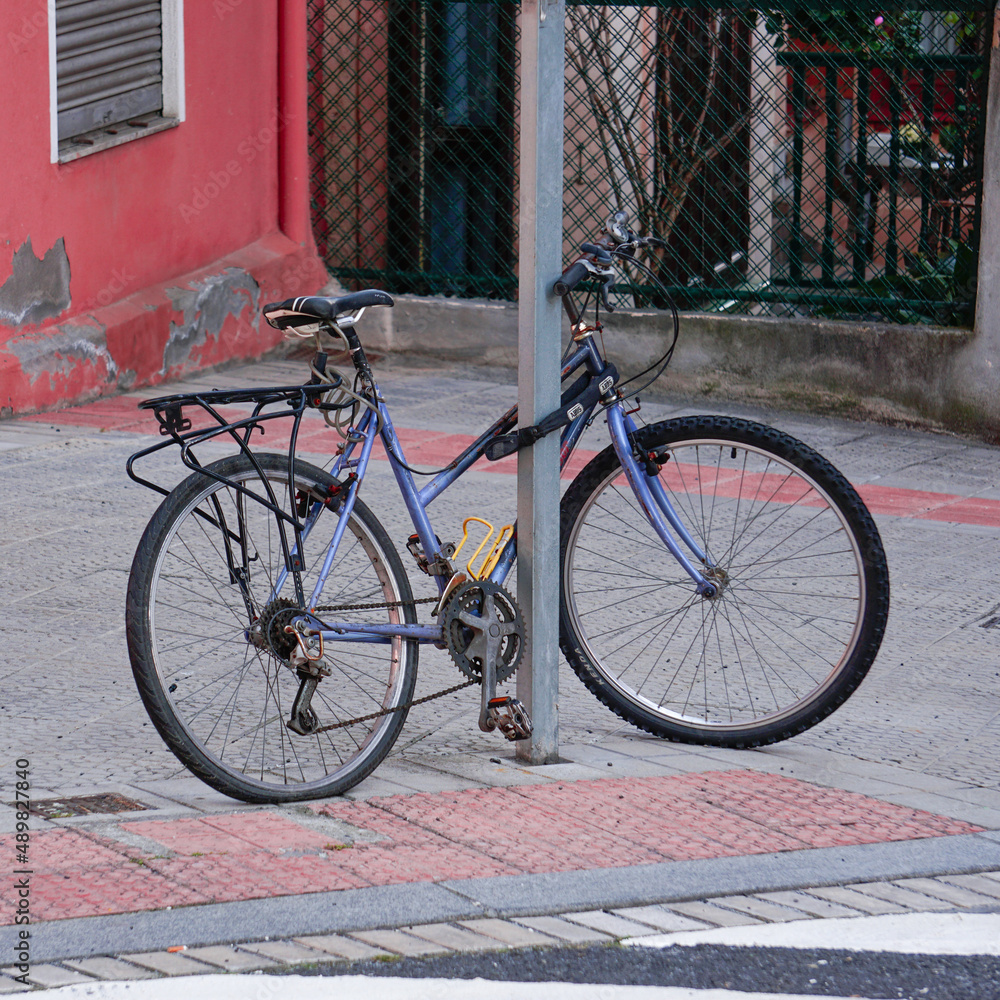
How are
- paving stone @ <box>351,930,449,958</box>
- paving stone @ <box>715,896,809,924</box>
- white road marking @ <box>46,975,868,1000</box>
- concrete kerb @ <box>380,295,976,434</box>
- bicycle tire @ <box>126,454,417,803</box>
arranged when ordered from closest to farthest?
1. white road marking @ <box>46,975,868,1000</box>
2. paving stone @ <box>351,930,449,958</box>
3. paving stone @ <box>715,896,809,924</box>
4. bicycle tire @ <box>126,454,417,803</box>
5. concrete kerb @ <box>380,295,976,434</box>

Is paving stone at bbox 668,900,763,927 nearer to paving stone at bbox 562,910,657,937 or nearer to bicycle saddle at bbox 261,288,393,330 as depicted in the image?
paving stone at bbox 562,910,657,937

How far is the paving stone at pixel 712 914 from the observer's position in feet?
11.0

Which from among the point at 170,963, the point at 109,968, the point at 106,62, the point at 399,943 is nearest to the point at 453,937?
the point at 399,943

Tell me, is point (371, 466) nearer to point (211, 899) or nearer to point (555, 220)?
point (555, 220)

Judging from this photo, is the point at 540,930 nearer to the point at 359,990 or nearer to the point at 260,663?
the point at 359,990

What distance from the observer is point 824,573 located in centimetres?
596

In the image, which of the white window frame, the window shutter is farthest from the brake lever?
the white window frame

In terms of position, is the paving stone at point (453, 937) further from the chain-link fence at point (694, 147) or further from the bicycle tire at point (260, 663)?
the chain-link fence at point (694, 147)

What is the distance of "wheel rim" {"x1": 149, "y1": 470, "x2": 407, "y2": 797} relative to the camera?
3.92 m

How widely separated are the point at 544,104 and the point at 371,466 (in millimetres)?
3965

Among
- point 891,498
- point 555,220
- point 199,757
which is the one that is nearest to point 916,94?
point 891,498
